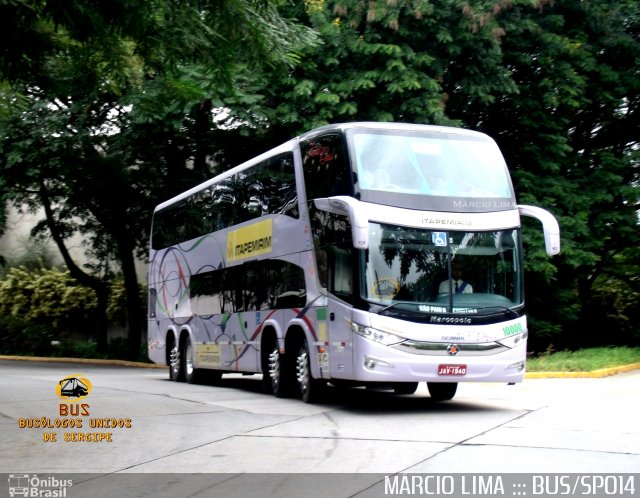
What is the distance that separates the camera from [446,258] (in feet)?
45.2

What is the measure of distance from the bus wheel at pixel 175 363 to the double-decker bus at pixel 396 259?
5903 millimetres

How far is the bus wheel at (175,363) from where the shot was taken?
22.1m

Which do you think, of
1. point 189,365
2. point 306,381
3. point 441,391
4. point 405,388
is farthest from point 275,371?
point 189,365

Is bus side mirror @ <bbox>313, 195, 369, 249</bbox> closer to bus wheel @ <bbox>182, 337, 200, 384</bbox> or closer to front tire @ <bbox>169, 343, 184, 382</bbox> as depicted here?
bus wheel @ <bbox>182, 337, 200, 384</bbox>

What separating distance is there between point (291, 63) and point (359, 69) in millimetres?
9747

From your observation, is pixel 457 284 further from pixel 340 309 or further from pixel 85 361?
pixel 85 361

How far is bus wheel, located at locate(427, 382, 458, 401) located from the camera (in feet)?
51.6

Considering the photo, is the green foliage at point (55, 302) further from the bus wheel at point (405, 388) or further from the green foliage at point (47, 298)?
the bus wheel at point (405, 388)

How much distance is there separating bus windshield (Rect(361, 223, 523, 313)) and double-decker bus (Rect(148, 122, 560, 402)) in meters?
0.01

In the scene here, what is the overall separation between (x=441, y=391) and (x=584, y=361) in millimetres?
6481

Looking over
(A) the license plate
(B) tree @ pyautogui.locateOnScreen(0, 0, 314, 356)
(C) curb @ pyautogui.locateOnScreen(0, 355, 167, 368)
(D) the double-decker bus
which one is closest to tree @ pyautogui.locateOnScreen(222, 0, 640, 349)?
(B) tree @ pyautogui.locateOnScreen(0, 0, 314, 356)

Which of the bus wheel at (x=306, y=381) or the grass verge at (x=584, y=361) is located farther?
the grass verge at (x=584, y=361)

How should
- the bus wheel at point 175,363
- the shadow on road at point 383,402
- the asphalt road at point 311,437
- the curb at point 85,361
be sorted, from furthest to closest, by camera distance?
the curb at point 85,361, the bus wheel at point 175,363, the shadow on road at point 383,402, the asphalt road at point 311,437

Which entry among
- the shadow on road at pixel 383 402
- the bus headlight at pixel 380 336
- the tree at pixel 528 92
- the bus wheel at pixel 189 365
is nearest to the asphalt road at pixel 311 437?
the shadow on road at pixel 383 402
